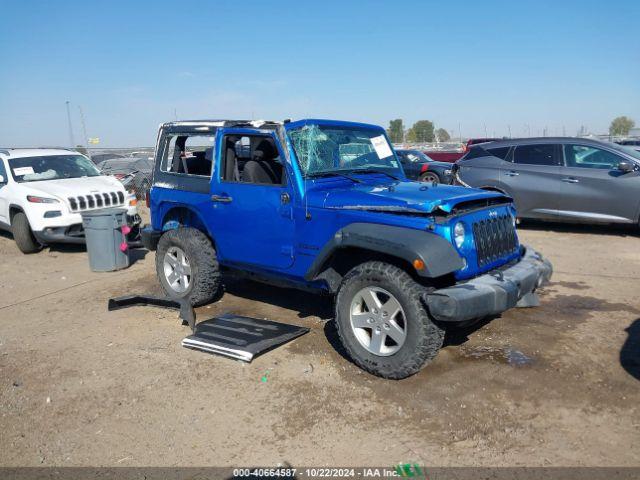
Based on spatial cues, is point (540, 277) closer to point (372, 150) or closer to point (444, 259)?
point (444, 259)

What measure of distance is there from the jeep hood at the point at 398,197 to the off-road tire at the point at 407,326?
1.51ft

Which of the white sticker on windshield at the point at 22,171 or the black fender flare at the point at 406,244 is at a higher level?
the white sticker on windshield at the point at 22,171

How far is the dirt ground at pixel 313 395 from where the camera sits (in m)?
3.09

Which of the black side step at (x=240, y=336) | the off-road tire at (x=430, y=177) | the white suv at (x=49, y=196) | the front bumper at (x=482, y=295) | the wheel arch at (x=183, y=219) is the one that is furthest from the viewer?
the off-road tire at (x=430, y=177)

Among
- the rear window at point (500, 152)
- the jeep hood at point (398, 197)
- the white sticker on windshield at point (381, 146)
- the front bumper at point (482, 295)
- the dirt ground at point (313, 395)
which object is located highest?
the white sticker on windshield at point (381, 146)

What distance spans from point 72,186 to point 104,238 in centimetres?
190

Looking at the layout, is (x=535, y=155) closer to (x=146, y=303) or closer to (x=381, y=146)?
(x=381, y=146)

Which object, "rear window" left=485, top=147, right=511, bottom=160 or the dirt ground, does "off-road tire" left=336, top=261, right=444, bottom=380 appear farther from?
"rear window" left=485, top=147, right=511, bottom=160

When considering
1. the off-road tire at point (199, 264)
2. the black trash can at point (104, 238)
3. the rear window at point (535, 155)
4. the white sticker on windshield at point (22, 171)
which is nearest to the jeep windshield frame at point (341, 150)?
the off-road tire at point (199, 264)

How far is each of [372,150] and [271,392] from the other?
263cm

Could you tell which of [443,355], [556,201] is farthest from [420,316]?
[556,201]

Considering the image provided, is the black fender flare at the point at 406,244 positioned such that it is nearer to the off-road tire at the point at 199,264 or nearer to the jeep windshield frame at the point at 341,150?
the jeep windshield frame at the point at 341,150

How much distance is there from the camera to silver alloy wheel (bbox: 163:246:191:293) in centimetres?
564

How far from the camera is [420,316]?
3.61 metres
